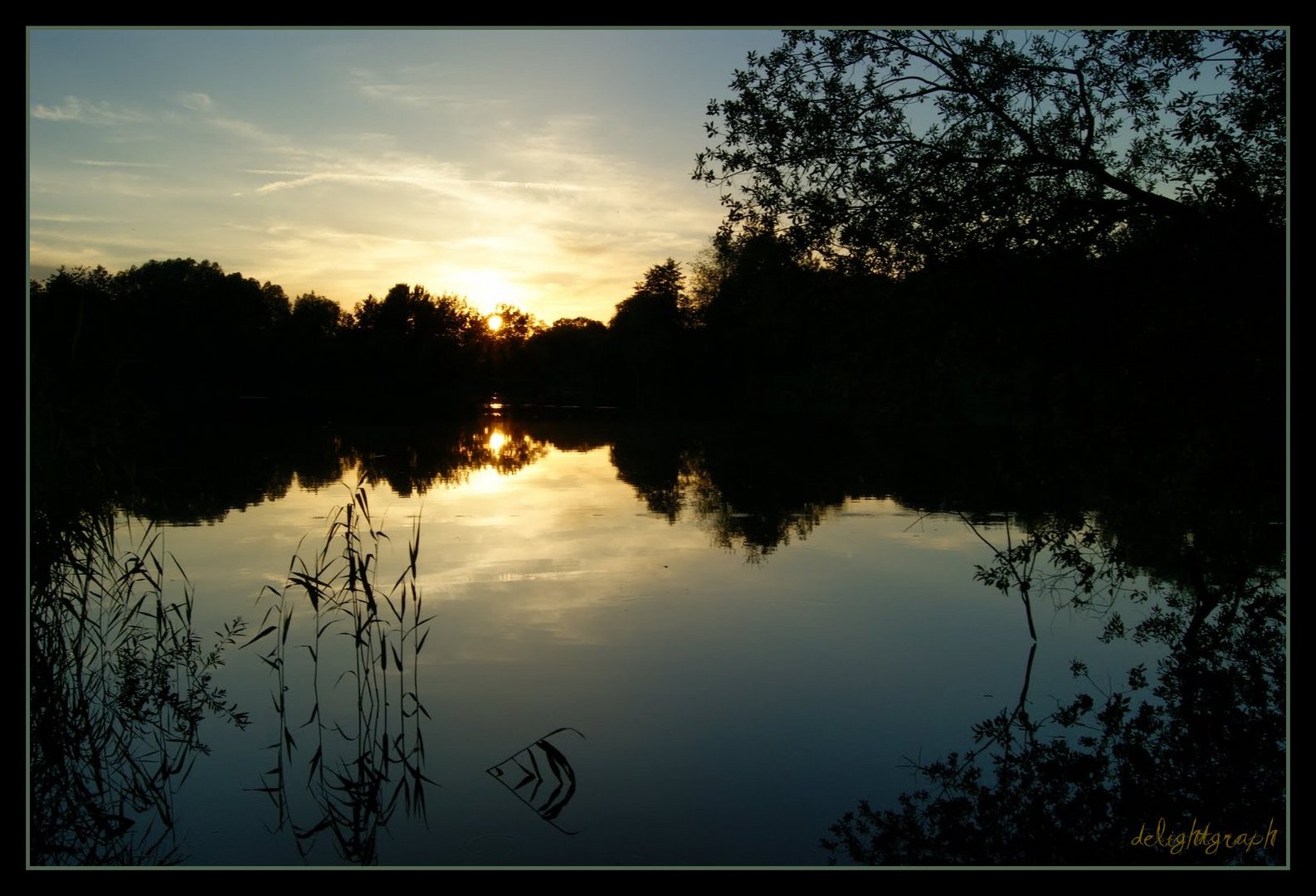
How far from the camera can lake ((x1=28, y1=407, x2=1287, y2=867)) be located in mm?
4195

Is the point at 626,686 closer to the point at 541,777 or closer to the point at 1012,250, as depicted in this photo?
the point at 541,777

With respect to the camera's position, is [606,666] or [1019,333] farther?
[1019,333]

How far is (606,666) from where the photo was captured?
20.2 ft

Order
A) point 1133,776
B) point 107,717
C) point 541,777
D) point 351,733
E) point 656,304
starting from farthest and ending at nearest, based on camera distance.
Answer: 1. point 656,304
2. point 107,717
3. point 351,733
4. point 1133,776
5. point 541,777

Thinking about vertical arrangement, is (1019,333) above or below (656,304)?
below

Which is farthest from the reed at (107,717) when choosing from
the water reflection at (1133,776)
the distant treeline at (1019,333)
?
the water reflection at (1133,776)

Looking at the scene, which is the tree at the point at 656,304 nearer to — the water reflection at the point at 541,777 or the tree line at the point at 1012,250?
the tree line at the point at 1012,250

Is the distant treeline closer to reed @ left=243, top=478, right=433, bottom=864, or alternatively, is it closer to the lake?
the lake

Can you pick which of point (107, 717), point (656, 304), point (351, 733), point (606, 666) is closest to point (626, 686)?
point (606, 666)

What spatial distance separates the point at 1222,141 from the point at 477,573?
A: 6599 mm

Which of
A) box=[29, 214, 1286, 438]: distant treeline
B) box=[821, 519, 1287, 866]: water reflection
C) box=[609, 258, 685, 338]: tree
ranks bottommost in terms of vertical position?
box=[821, 519, 1287, 866]: water reflection

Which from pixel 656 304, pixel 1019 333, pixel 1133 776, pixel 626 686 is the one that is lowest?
pixel 1133 776

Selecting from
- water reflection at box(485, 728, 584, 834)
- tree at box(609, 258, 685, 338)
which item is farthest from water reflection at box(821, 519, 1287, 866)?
tree at box(609, 258, 685, 338)

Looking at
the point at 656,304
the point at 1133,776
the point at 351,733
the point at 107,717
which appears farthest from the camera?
the point at 656,304
